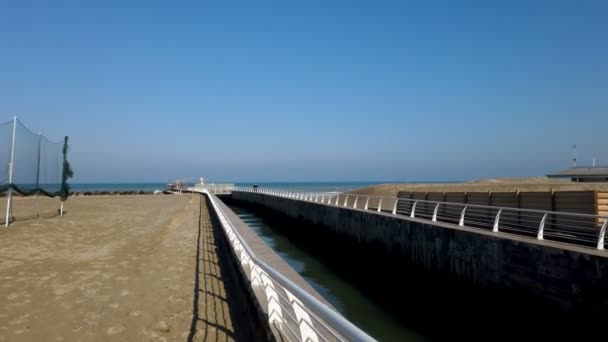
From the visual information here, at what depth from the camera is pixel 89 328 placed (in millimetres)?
6316

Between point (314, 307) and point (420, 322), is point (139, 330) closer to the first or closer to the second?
point (314, 307)

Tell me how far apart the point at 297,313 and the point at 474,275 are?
7.09 meters

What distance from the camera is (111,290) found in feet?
27.6

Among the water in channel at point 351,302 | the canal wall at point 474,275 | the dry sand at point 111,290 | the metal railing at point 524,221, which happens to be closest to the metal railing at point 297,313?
the dry sand at point 111,290

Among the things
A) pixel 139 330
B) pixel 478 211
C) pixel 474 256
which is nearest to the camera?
pixel 139 330

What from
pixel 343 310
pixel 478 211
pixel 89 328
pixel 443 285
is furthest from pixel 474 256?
pixel 89 328

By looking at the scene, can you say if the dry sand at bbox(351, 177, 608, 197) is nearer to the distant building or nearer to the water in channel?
the distant building

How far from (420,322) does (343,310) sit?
1.86 metres

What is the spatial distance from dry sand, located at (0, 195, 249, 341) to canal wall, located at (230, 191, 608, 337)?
5066 mm

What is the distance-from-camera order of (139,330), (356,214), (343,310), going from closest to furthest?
(139,330) → (343,310) → (356,214)

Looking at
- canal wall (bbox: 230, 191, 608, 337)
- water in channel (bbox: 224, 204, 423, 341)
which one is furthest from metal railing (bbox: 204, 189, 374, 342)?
canal wall (bbox: 230, 191, 608, 337)

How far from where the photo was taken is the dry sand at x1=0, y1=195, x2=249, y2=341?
623 centimetres

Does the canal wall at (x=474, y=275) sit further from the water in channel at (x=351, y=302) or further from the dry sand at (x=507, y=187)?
the dry sand at (x=507, y=187)

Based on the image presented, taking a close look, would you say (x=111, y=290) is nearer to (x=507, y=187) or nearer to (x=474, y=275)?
(x=474, y=275)
